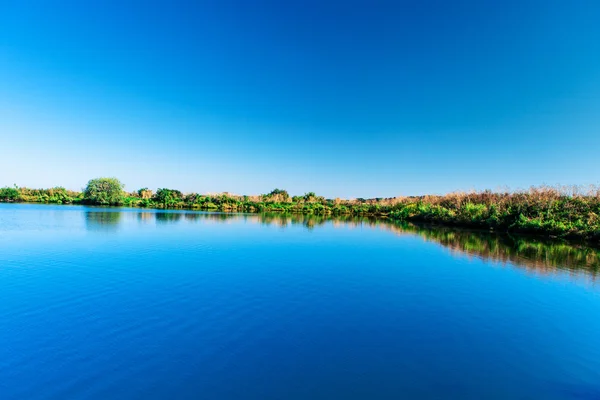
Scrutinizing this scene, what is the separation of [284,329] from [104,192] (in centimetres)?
6000

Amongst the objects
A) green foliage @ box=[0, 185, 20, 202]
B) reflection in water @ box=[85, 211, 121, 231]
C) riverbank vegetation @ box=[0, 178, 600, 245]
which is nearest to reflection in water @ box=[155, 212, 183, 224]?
reflection in water @ box=[85, 211, 121, 231]

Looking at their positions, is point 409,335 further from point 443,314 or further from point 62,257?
point 62,257

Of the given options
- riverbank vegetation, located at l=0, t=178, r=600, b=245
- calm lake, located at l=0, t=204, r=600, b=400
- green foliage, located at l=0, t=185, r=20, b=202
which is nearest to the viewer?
calm lake, located at l=0, t=204, r=600, b=400

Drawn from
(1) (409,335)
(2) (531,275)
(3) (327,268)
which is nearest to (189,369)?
(1) (409,335)

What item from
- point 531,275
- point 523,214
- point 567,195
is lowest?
point 531,275

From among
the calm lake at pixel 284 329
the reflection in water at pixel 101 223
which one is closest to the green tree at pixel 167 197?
the reflection in water at pixel 101 223

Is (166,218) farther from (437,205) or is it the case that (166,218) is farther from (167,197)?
(437,205)

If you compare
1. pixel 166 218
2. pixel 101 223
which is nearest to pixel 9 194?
pixel 166 218

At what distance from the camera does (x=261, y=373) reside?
14.0 ft

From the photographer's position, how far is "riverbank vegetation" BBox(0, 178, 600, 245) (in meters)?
24.0

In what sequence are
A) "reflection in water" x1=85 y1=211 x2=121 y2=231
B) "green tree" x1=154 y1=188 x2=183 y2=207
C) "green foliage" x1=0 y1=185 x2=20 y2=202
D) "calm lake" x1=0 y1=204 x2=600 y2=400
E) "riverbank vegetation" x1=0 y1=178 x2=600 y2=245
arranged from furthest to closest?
"green tree" x1=154 y1=188 x2=183 y2=207, "green foliage" x1=0 y1=185 x2=20 y2=202, "riverbank vegetation" x1=0 y1=178 x2=600 y2=245, "reflection in water" x1=85 y1=211 x2=121 y2=231, "calm lake" x1=0 y1=204 x2=600 y2=400

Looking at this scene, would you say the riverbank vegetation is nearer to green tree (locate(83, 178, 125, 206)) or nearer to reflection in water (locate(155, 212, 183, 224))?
green tree (locate(83, 178, 125, 206))

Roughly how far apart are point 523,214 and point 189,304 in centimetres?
Answer: 2982

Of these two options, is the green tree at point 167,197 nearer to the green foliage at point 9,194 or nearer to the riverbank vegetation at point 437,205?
the riverbank vegetation at point 437,205
